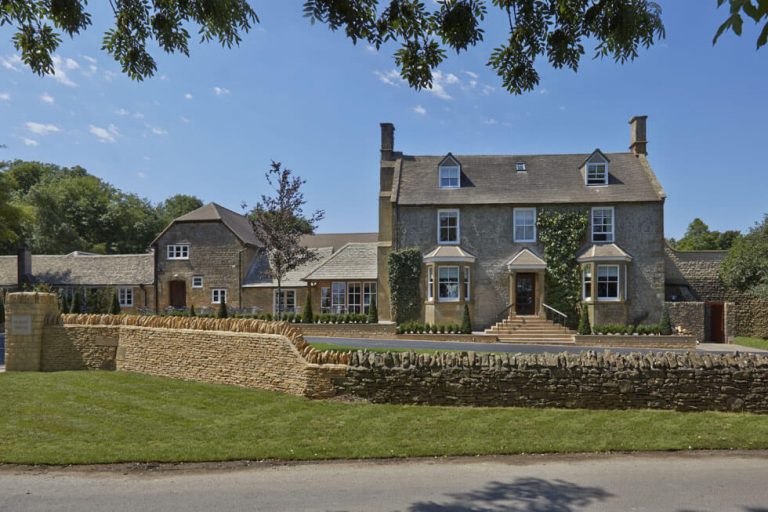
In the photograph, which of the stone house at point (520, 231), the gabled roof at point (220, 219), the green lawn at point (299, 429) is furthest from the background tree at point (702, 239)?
the green lawn at point (299, 429)

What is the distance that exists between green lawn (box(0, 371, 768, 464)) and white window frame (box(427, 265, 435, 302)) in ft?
56.8

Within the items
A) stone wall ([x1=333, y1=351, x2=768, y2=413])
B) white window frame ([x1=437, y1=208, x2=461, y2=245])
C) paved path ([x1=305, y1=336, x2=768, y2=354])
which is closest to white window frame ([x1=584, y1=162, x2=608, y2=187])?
white window frame ([x1=437, y1=208, x2=461, y2=245])

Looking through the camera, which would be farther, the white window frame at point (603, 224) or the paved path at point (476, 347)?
the white window frame at point (603, 224)

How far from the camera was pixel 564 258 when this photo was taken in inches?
1099

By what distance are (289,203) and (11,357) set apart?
47.7ft

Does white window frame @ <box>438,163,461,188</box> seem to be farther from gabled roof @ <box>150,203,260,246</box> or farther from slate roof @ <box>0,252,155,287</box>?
slate roof @ <box>0,252,155,287</box>

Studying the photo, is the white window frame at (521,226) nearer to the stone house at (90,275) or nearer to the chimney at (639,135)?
the chimney at (639,135)

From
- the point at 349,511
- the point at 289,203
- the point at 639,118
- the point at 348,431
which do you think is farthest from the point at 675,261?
the point at 349,511

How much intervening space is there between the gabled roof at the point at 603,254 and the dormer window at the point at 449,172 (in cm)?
833

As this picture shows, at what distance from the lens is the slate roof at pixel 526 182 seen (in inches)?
1117

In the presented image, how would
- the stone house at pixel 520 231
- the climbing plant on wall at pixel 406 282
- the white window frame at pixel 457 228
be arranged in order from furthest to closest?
the white window frame at pixel 457 228 < the climbing plant on wall at pixel 406 282 < the stone house at pixel 520 231

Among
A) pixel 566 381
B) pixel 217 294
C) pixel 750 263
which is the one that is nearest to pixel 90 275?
pixel 217 294

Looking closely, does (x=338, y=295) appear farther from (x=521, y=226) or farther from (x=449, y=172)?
(x=521, y=226)

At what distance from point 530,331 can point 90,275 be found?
33.3 metres
